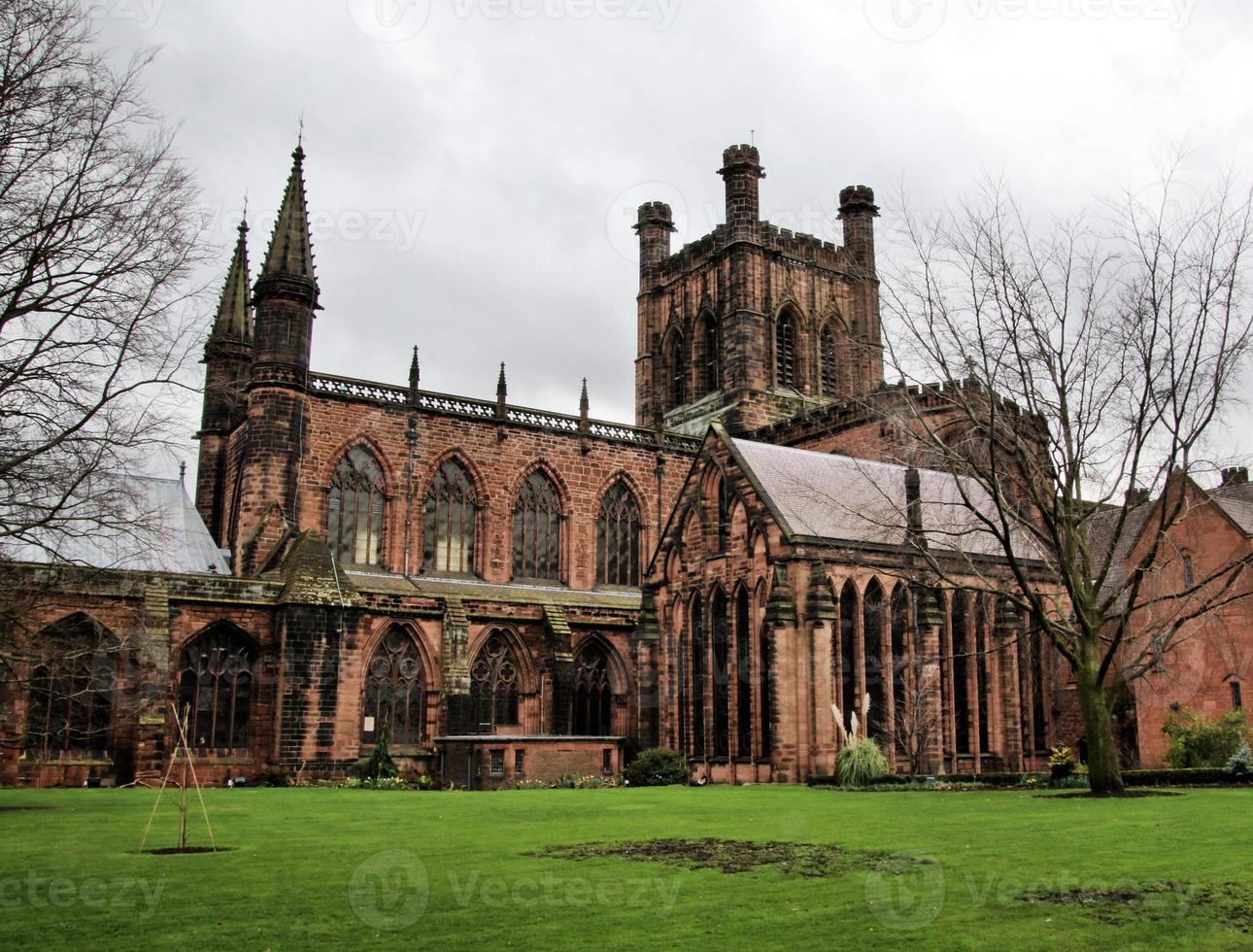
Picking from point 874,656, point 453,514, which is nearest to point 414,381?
point 453,514

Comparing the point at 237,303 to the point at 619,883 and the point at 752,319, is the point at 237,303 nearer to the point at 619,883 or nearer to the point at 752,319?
the point at 752,319

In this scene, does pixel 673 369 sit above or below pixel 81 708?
above

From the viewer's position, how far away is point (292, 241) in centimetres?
4259

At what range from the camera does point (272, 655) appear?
3706 cm

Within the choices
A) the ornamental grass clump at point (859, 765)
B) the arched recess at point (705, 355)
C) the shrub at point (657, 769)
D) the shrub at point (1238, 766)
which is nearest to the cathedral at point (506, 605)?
the shrub at point (657, 769)

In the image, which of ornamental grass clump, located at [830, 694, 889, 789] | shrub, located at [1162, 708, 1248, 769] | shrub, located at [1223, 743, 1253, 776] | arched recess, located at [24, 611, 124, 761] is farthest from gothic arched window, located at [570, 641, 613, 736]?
shrub, located at [1223, 743, 1253, 776]

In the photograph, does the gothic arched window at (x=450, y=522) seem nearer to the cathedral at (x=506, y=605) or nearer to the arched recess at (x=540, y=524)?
the cathedral at (x=506, y=605)

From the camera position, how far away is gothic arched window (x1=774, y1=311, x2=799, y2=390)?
6091 cm

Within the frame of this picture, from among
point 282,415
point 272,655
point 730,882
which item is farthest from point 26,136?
point 282,415

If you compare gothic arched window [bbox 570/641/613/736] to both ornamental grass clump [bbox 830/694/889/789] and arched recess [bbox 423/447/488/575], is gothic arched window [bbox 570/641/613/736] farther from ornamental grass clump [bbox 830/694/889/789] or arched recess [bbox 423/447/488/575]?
ornamental grass clump [bbox 830/694/889/789]

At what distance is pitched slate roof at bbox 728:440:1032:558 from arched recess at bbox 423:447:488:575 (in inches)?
466

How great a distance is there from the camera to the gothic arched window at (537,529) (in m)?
48.4

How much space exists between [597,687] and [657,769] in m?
10.0

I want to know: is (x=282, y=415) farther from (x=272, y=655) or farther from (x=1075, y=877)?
(x=1075, y=877)
